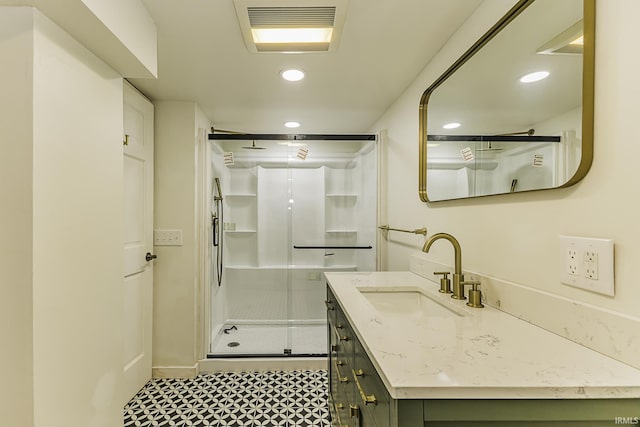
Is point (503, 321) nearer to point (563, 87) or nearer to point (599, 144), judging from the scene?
point (599, 144)

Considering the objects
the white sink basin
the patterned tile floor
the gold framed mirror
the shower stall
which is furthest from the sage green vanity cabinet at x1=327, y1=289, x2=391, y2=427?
the shower stall

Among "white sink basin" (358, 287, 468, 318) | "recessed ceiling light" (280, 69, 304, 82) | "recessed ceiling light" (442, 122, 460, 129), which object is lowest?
"white sink basin" (358, 287, 468, 318)

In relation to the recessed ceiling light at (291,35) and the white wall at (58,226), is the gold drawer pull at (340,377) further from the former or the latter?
the recessed ceiling light at (291,35)

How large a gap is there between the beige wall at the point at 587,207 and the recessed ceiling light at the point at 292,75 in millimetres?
854

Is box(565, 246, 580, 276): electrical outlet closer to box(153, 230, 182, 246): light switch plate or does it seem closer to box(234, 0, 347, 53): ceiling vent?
box(234, 0, 347, 53): ceiling vent

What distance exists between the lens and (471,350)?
0.84m

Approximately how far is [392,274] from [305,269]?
1.32 metres

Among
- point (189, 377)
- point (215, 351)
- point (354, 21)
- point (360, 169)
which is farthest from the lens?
point (360, 169)

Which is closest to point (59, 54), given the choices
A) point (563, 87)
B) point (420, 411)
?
point (420, 411)

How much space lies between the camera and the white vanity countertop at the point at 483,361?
2.19 feet

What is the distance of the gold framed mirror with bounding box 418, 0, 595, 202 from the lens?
0.90 meters

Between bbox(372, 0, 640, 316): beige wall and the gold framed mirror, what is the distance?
0.12 ft

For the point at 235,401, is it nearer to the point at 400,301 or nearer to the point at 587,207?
the point at 400,301

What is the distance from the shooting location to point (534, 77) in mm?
1088
